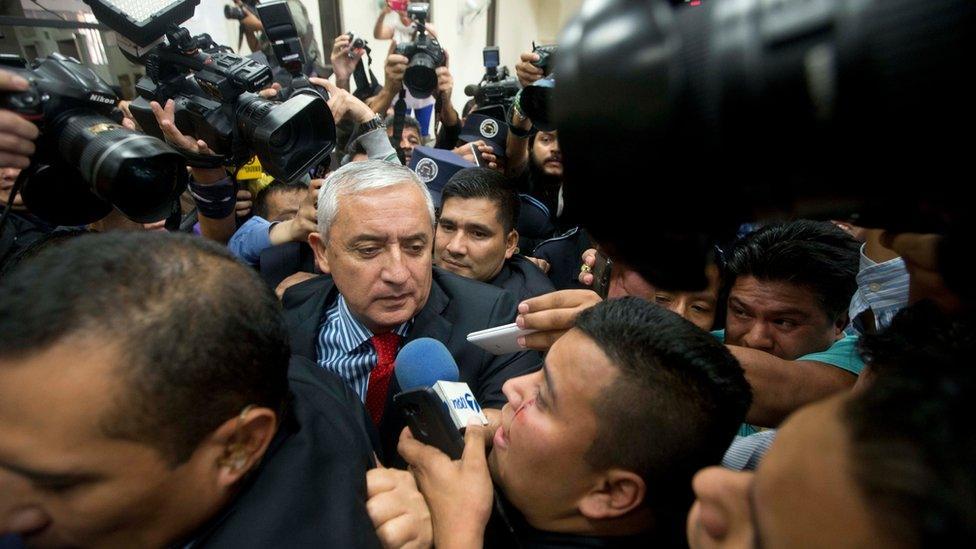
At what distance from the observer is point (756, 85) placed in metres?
0.35

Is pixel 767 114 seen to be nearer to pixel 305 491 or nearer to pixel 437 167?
pixel 305 491

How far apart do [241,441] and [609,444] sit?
0.59 meters

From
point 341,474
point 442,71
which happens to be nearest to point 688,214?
point 341,474

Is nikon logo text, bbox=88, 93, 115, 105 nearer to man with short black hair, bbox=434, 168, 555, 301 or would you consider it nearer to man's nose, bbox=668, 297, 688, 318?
man with short black hair, bbox=434, 168, 555, 301

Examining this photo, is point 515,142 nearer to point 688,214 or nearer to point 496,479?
point 496,479

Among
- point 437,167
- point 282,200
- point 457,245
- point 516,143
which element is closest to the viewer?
point 457,245

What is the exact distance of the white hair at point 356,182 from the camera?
1.73 meters

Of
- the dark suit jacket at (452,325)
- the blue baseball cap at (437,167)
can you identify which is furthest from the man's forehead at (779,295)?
the blue baseball cap at (437,167)

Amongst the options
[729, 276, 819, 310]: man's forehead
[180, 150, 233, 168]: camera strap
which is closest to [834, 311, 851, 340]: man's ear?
[729, 276, 819, 310]: man's forehead

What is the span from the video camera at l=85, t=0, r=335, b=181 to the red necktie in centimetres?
59

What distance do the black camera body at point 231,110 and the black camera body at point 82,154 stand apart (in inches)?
9.9

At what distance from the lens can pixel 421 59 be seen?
2.98 meters

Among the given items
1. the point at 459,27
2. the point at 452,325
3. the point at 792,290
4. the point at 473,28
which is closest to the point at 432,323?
the point at 452,325

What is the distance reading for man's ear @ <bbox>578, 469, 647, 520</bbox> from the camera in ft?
3.10
